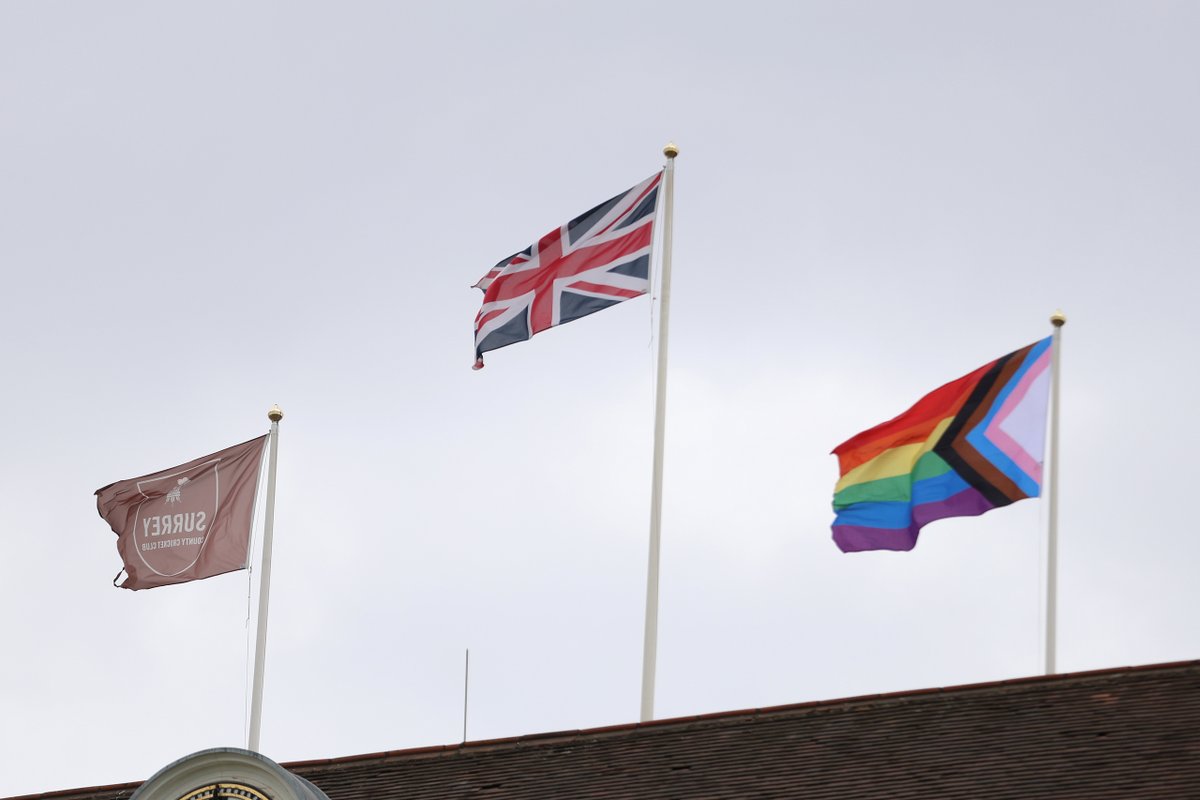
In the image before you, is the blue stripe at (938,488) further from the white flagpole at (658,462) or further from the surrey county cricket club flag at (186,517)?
the surrey county cricket club flag at (186,517)

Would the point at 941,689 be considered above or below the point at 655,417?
below

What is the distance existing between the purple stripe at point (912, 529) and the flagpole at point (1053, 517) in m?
0.71

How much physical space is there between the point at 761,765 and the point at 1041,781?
2660 millimetres

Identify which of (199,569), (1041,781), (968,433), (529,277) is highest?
(529,277)

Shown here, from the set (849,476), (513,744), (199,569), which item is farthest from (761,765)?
(199,569)

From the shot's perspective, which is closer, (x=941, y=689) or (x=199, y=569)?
(x=941, y=689)

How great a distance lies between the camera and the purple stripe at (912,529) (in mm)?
25578

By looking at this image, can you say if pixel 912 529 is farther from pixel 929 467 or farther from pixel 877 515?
pixel 929 467

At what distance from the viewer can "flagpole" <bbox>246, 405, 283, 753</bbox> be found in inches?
1014

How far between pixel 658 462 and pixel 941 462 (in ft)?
10.4

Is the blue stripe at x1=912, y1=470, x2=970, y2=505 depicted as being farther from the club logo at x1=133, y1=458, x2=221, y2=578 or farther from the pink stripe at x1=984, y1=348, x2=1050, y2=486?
the club logo at x1=133, y1=458, x2=221, y2=578

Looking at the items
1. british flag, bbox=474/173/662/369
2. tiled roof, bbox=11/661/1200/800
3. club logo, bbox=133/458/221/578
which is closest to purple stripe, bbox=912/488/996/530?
british flag, bbox=474/173/662/369

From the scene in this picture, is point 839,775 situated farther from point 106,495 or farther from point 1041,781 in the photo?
point 106,495

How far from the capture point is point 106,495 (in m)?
27.0
